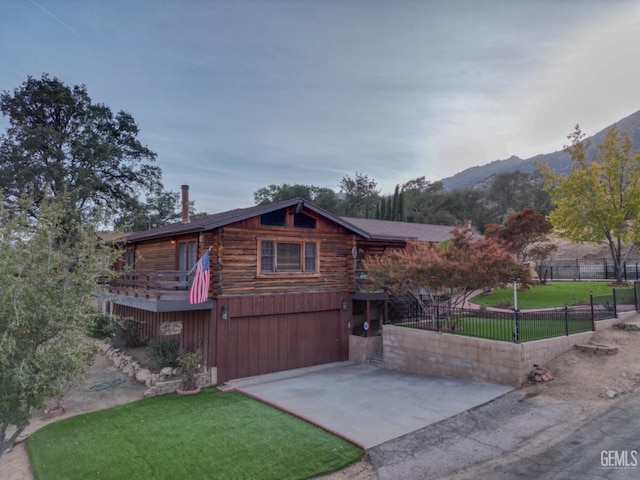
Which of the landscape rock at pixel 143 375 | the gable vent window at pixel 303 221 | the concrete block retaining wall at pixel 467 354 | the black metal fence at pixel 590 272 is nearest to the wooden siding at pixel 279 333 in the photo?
the concrete block retaining wall at pixel 467 354

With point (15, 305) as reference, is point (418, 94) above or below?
above

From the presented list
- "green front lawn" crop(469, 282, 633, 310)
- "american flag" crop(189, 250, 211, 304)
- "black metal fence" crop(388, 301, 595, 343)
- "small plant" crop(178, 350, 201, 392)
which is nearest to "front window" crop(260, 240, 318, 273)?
"american flag" crop(189, 250, 211, 304)

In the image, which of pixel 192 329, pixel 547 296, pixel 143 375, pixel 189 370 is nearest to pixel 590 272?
pixel 547 296

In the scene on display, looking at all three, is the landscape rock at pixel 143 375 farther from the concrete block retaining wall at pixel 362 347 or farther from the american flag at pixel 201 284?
the concrete block retaining wall at pixel 362 347

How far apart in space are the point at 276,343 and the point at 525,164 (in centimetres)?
15062

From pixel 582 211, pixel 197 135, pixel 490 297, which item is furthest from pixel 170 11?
pixel 582 211

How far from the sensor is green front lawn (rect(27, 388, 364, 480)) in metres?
7.09

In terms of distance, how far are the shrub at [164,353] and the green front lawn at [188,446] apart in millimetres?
2770

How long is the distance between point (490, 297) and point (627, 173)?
34.1 ft

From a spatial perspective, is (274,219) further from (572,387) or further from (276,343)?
(572,387)

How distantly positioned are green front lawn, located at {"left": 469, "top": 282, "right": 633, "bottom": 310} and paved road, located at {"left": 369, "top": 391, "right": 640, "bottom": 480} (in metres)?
10.2

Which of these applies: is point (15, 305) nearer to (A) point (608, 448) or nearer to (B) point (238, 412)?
(B) point (238, 412)

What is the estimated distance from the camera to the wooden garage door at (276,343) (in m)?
13.2

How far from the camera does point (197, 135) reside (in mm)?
25891
